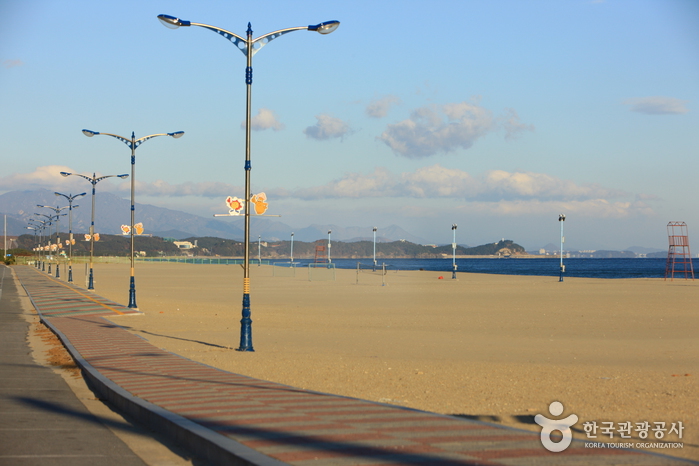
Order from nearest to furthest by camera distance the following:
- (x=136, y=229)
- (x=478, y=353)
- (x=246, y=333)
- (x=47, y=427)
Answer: (x=47, y=427) → (x=478, y=353) → (x=246, y=333) → (x=136, y=229)

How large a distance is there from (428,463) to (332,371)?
6779mm

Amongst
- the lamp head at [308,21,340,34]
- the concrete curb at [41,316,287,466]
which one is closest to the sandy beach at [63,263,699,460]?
the concrete curb at [41,316,287,466]

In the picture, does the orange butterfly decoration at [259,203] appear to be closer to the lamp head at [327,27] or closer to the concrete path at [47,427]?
the lamp head at [327,27]

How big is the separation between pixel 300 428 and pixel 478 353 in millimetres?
9071

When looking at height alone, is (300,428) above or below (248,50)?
below

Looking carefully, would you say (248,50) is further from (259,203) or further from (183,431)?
(183,431)

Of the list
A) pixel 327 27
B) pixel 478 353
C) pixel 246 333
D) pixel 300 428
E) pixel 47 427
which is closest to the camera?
pixel 300 428

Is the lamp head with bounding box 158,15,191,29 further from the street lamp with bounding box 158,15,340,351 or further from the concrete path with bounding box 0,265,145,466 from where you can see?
the concrete path with bounding box 0,265,145,466

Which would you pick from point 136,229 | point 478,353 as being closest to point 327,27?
point 478,353

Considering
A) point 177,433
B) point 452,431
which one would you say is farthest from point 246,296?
point 452,431

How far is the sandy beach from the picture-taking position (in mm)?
9680

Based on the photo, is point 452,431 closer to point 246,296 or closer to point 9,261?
point 246,296

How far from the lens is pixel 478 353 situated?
16.0 meters

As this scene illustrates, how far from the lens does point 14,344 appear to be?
1827cm
